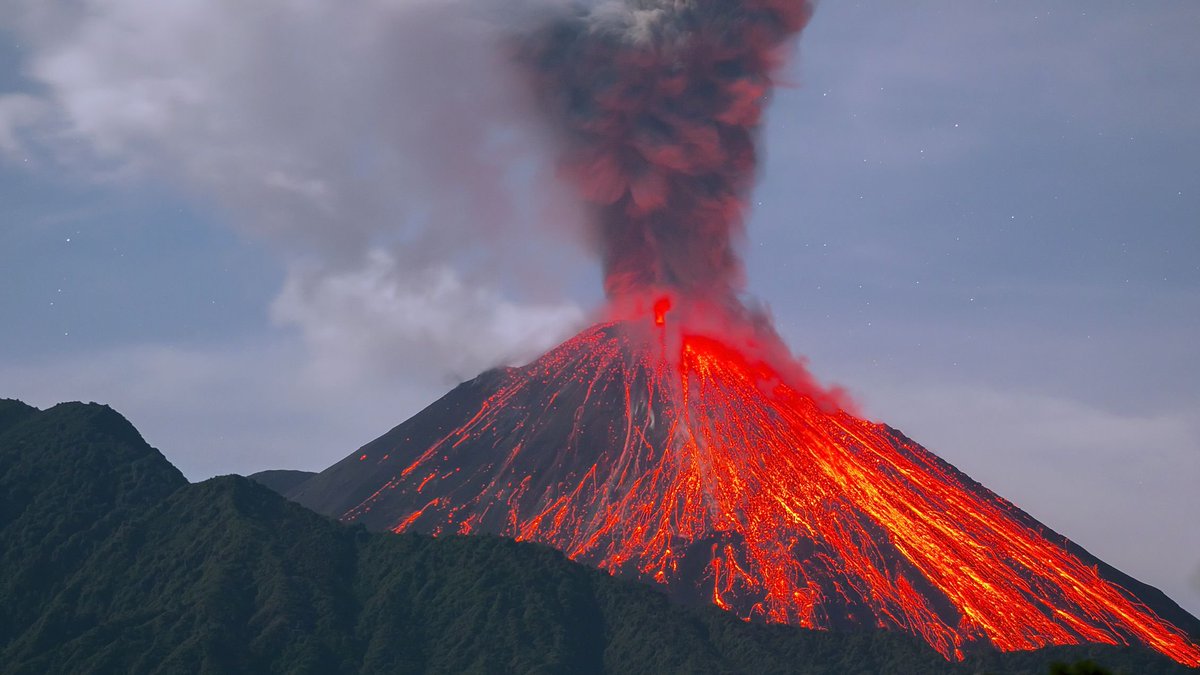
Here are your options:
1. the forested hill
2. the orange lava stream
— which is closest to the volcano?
the orange lava stream

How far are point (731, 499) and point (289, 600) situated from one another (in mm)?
21511

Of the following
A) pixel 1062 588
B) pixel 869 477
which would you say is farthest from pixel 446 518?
pixel 1062 588

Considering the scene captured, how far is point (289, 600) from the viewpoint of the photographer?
53531mm

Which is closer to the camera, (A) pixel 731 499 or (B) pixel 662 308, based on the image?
(A) pixel 731 499

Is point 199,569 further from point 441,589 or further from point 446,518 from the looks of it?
point 446,518

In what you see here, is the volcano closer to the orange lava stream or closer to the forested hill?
the orange lava stream

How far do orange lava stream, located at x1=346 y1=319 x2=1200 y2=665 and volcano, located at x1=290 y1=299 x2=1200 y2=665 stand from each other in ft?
0.37

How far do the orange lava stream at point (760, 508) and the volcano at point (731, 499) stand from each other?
0.11m

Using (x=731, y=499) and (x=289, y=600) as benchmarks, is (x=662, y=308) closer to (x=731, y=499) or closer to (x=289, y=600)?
(x=731, y=499)

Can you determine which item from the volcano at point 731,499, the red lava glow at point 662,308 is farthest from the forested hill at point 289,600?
the red lava glow at point 662,308

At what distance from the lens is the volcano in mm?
59188

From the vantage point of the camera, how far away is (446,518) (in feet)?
222

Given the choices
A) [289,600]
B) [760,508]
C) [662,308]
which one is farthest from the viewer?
[662,308]

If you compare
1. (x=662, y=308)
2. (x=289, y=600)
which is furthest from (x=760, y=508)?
(x=289, y=600)
